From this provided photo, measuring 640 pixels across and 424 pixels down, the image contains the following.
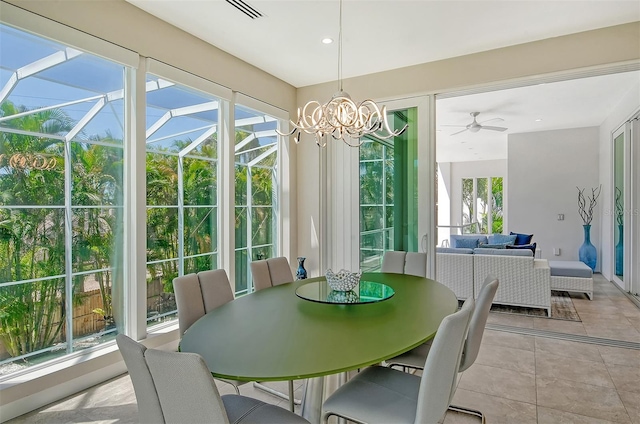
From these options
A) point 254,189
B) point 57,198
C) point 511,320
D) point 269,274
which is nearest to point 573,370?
point 511,320

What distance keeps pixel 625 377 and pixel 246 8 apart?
156 inches

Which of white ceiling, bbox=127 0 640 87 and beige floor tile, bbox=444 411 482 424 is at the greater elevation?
white ceiling, bbox=127 0 640 87

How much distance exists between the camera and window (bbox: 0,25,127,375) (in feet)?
7.51

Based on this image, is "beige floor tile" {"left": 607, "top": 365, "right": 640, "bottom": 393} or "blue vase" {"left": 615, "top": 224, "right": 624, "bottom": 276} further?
"blue vase" {"left": 615, "top": 224, "right": 624, "bottom": 276}

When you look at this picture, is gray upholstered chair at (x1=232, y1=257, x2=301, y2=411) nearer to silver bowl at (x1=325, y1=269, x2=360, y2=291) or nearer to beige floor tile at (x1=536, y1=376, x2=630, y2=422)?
silver bowl at (x1=325, y1=269, x2=360, y2=291)

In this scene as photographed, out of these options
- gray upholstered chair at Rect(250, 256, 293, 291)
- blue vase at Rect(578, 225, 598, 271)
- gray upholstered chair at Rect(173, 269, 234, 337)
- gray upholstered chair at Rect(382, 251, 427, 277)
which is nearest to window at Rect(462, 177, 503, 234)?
blue vase at Rect(578, 225, 598, 271)

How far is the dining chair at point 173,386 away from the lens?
1048mm

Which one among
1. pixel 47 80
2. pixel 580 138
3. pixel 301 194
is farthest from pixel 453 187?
pixel 47 80

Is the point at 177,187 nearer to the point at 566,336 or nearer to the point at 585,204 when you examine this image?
the point at 566,336

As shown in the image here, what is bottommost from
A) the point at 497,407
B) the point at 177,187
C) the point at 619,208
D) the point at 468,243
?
the point at 497,407

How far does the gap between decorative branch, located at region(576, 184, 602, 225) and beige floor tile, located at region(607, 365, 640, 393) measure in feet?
15.6

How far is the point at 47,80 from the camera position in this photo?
2.46 m

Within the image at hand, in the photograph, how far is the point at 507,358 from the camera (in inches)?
122

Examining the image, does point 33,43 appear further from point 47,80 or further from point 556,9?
point 556,9
